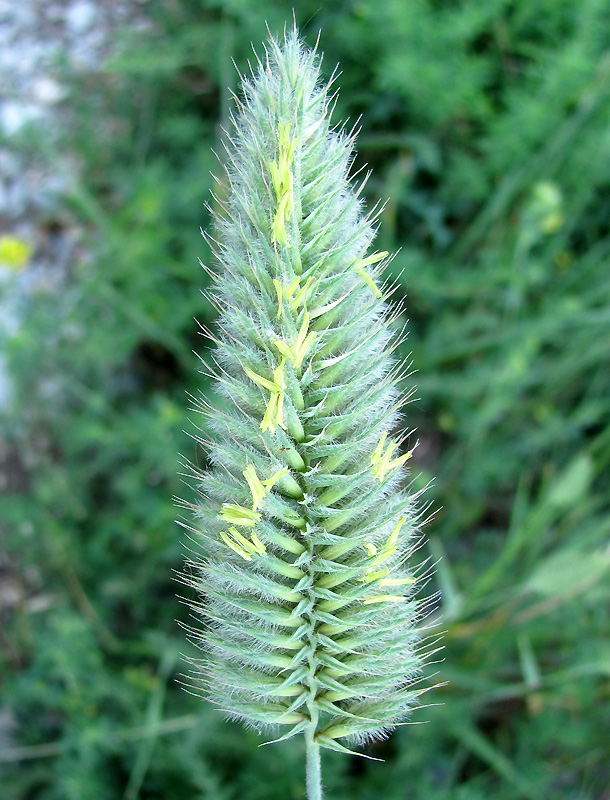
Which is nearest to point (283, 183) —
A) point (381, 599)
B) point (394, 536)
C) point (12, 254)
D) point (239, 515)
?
point (239, 515)

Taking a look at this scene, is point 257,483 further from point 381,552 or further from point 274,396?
point 381,552

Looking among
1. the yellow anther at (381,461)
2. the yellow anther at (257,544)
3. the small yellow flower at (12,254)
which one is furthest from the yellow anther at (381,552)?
the small yellow flower at (12,254)

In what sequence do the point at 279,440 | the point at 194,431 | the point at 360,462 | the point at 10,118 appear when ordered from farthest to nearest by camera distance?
the point at 10,118 < the point at 194,431 < the point at 360,462 < the point at 279,440

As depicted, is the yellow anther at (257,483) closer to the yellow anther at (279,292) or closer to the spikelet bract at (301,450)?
the spikelet bract at (301,450)

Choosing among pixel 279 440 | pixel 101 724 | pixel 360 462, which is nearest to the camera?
pixel 279 440

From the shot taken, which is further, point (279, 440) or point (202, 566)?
point (202, 566)

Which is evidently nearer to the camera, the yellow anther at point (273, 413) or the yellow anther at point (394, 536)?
the yellow anther at point (273, 413)

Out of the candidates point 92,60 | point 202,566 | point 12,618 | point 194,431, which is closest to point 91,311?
point 194,431

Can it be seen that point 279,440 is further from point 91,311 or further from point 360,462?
point 91,311
